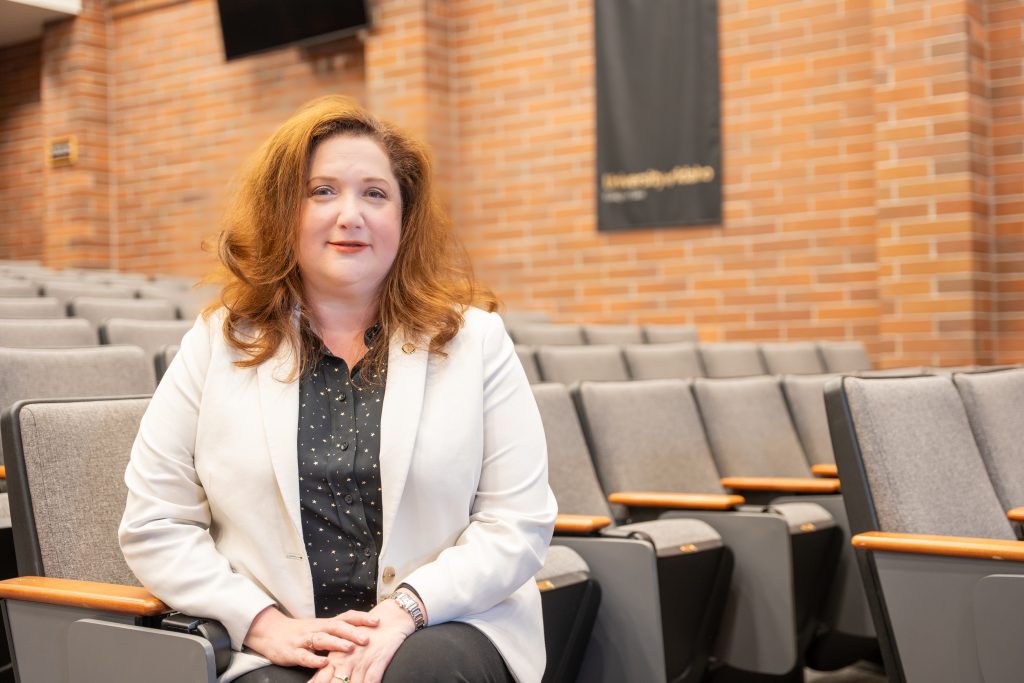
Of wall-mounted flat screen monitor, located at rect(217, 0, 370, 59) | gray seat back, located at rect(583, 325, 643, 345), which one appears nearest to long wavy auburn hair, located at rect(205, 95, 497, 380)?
gray seat back, located at rect(583, 325, 643, 345)

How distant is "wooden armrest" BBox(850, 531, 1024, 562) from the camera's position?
3.81 ft

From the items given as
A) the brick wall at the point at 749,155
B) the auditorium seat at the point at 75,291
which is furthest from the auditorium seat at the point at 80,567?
the brick wall at the point at 749,155

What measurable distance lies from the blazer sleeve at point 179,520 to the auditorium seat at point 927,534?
72cm

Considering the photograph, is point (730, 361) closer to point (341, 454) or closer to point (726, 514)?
point (726, 514)

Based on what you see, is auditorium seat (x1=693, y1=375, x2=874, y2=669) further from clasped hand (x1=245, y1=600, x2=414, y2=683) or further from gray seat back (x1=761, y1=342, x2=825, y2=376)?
clasped hand (x1=245, y1=600, x2=414, y2=683)

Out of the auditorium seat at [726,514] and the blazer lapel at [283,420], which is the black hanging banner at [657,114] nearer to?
the auditorium seat at [726,514]

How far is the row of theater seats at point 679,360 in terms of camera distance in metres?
2.25

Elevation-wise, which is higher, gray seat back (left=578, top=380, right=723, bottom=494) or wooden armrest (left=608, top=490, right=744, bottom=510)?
gray seat back (left=578, top=380, right=723, bottom=494)

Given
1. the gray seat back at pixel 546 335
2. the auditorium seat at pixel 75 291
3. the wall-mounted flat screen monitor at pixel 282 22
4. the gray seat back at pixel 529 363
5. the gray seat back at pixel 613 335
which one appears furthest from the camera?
the wall-mounted flat screen monitor at pixel 282 22

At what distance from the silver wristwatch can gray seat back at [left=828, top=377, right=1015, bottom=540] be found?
23.9 inches

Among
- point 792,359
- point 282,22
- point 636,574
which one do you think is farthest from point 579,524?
point 282,22

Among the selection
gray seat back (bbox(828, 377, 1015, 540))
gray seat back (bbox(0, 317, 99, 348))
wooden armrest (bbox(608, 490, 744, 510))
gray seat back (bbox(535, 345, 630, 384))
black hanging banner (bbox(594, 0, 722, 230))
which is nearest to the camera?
gray seat back (bbox(828, 377, 1015, 540))

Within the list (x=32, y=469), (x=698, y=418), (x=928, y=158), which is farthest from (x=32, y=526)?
(x=928, y=158)

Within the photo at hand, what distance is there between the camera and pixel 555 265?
4.25 metres
